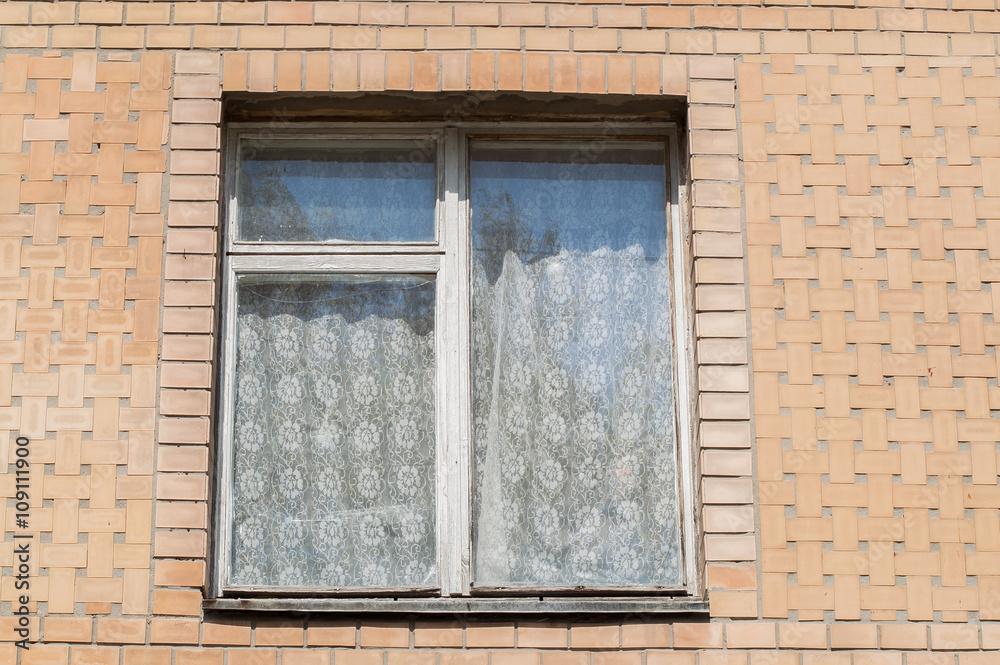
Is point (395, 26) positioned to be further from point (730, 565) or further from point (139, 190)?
point (730, 565)

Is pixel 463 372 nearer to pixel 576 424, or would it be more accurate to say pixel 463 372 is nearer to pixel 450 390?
pixel 450 390

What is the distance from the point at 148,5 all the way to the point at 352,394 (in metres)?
1.46

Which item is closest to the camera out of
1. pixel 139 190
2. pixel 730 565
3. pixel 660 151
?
pixel 730 565

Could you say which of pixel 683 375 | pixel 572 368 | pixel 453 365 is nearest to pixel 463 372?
pixel 453 365

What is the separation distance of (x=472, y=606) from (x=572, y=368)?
0.83 m

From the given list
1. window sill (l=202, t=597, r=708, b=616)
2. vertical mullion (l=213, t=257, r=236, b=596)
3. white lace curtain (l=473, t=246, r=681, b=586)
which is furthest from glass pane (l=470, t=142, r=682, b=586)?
vertical mullion (l=213, t=257, r=236, b=596)

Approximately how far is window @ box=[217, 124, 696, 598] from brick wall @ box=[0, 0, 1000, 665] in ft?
0.61

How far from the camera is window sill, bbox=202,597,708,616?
10.9 feet

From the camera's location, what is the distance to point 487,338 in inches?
144

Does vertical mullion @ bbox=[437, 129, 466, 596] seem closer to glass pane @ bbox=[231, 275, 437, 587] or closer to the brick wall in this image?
glass pane @ bbox=[231, 275, 437, 587]

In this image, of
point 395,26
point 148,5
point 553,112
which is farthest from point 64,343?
point 553,112

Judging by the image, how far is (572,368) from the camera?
366 centimetres

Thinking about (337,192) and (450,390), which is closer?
(450,390)

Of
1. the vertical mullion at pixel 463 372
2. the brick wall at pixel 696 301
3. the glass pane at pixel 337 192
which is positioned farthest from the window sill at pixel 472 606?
the glass pane at pixel 337 192
